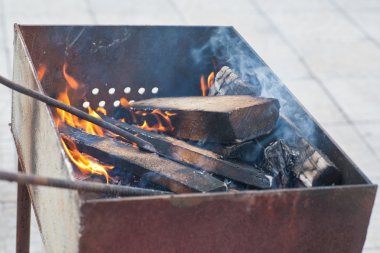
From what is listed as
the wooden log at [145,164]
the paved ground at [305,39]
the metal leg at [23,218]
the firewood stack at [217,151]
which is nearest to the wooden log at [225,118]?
the firewood stack at [217,151]

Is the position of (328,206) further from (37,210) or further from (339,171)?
(37,210)

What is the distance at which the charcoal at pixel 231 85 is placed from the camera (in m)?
2.49

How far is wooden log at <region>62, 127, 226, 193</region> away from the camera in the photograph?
6.28ft

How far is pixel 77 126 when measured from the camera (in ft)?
7.89

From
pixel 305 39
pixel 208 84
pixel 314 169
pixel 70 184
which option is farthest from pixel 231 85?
pixel 305 39

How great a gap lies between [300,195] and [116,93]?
3.86ft

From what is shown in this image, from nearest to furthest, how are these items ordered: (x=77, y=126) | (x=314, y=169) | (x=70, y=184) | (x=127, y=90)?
(x=70, y=184)
(x=314, y=169)
(x=77, y=126)
(x=127, y=90)

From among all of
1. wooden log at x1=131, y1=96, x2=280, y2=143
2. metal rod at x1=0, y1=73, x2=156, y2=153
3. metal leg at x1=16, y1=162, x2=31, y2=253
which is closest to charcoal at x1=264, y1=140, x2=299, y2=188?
wooden log at x1=131, y1=96, x2=280, y2=143

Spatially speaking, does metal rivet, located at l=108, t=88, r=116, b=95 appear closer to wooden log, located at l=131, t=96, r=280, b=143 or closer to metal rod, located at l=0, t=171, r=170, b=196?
wooden log, located at l=131, t=96, r=280, b=143

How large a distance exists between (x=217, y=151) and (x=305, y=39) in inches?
151

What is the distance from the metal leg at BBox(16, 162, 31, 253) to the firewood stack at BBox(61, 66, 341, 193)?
1.71 ft

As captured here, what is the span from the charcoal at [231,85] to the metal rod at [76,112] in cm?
47

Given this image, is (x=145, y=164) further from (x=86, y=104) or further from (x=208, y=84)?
(x=208, y=84)

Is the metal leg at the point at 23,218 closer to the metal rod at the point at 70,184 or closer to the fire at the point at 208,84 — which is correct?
the fire at the point at 208,84
